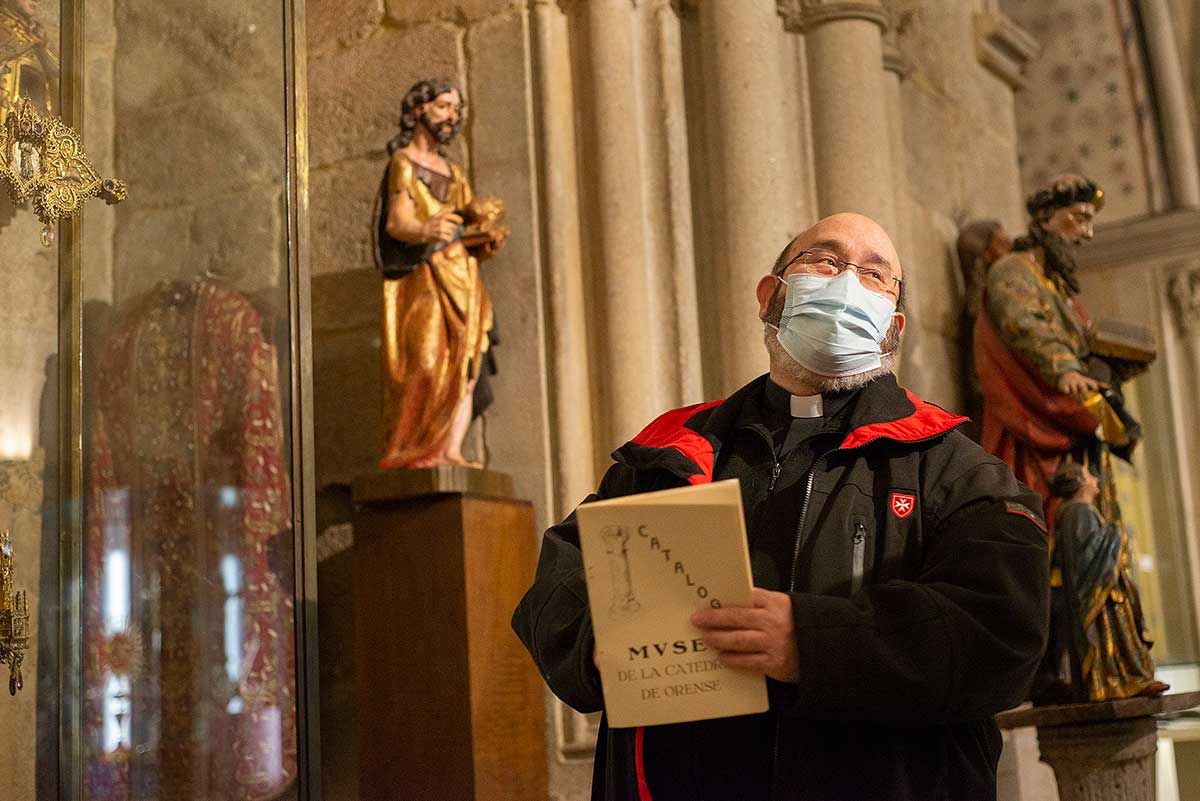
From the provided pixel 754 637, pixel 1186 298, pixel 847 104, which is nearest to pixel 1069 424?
pixel 847 104

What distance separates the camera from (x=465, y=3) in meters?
4.90

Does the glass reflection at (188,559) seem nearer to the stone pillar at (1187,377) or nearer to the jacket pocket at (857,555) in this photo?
the jacket pocket at (857,555)

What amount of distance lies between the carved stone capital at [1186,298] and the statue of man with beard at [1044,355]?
1.69m

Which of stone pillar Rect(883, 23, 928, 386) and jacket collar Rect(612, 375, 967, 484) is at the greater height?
stone pillar Rect(883, 23, 928, 386)

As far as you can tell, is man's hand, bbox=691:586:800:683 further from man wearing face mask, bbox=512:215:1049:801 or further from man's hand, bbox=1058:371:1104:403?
man's hand, bbox=1058:371:1104:403

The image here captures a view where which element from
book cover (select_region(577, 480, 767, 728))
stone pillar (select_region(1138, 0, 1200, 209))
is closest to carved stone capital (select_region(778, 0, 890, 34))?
stone pillar (select_region(1138, 0, 1200, 209))

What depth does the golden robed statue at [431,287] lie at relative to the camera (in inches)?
164

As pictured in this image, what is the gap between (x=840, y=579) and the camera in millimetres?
1959

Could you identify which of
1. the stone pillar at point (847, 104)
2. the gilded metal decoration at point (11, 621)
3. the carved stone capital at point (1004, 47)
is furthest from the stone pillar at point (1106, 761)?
the carved stone capital at point (1004, 47)

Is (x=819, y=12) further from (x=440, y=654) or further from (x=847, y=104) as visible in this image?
(x=440, y=654)

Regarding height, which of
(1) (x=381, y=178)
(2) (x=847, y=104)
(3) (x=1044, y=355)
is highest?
(2) (x=847, y=104)

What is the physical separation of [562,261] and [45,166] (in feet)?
5.90

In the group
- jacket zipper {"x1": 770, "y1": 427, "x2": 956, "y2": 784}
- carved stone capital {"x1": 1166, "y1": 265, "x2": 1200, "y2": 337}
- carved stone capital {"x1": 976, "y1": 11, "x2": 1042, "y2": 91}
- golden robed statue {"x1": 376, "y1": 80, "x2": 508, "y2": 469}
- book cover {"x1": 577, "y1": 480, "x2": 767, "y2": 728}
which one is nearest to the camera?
book cover {"x1": 577, "y1": 480, "x2": 767, "y2": 728}

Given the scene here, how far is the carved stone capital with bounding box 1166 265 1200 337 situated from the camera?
6.36 m
